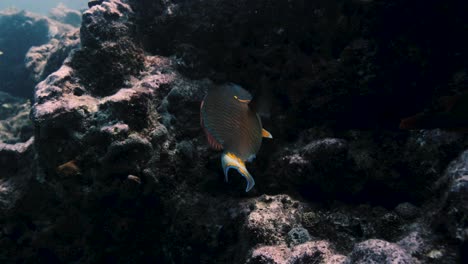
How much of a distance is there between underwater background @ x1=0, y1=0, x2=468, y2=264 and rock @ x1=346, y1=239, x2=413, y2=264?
29 centimetres

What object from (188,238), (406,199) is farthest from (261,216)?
(406,199)

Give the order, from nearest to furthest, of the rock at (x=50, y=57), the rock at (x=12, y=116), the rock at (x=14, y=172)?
the rock at (x=14, y=172) < the rock at (x=50, y=57) < the rock at (x=12, y=116)

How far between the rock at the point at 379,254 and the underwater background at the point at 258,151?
29 centimetres

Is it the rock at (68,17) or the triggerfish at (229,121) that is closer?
the triggerfish at (229,121)

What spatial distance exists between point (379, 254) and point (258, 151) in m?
0.97

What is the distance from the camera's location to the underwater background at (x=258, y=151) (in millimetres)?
2422

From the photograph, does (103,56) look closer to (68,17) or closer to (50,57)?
(50,57)

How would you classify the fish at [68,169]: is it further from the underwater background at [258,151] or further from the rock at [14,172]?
the rock at [14,172]

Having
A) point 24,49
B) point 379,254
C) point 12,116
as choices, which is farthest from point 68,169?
point 24,49

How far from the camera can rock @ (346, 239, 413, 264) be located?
168 cm

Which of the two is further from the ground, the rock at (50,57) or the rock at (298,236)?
the rock at (298,236)

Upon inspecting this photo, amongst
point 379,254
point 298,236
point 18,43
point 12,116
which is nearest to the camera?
point 379,254

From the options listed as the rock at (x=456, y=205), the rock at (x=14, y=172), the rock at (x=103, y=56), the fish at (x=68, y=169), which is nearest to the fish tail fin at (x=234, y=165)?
the rock at (x=456, y=205)

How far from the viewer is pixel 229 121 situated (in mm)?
1487
